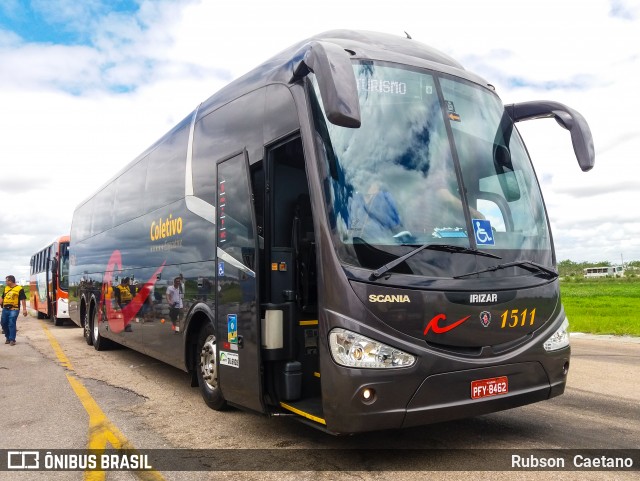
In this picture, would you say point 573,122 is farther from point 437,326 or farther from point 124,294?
point 124,294

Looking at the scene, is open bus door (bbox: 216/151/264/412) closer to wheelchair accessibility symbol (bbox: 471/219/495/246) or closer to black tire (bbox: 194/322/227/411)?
black tire (bbox: 194/322/227/411)

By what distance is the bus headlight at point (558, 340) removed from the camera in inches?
186

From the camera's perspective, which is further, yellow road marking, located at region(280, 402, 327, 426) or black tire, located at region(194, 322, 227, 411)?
black tire, located at region(194, 322, 227, 411)

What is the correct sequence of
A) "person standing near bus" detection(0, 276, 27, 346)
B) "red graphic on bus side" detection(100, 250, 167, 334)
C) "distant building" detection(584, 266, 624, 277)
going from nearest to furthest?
"red graphic on bus side" detection(100, 250, 167, 334)
"person standing near bus" detection(0, 276, 27, 346)
"distant building" detection(584, 266, 624, 277)

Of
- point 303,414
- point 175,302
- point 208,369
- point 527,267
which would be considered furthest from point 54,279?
point 527,267

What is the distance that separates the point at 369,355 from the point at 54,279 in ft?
71.1

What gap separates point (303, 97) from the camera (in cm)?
475

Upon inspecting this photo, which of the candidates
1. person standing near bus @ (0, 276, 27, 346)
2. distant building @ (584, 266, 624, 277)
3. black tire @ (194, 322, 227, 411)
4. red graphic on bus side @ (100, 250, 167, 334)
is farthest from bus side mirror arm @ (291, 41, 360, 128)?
distant building @ (584, 266, 624, 277)

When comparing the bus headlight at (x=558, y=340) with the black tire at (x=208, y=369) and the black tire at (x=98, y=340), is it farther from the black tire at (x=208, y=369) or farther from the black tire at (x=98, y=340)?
the black tire at (x=98, y=340)

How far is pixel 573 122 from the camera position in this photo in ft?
17.9

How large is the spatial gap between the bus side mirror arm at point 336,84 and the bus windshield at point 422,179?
60 cm

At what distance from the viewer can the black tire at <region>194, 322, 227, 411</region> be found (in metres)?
6.30

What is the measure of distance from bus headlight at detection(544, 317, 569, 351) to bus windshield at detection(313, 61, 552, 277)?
0.59 metres

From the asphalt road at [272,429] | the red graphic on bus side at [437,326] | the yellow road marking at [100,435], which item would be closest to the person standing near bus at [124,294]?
the asphalt road at [272,429]
